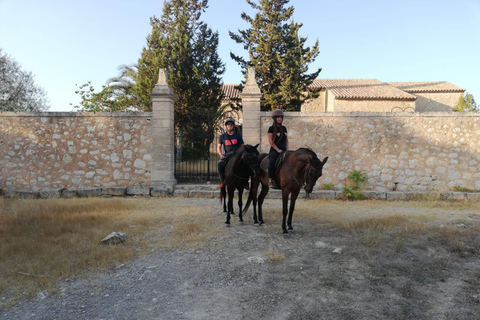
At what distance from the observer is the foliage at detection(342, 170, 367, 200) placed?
339 inches

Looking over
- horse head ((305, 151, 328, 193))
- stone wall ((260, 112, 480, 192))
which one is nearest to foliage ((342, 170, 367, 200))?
stone wall ((260, 112, 480, 192))

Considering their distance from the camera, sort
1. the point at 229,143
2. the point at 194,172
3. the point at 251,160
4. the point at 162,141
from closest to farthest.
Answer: the point at 251,160 < the point at 229,143 < the point at 162,141 < the point at 194,172

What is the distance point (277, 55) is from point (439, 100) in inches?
793

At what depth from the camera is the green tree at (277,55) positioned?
18.2 m

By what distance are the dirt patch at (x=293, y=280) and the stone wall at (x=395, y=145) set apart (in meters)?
3.42

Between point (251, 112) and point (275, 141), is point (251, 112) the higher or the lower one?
the higher one

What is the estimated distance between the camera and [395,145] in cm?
885

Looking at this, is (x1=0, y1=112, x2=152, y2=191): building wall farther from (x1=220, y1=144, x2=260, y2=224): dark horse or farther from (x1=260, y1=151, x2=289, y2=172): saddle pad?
(x1=260, y1=151, x2=289, y2=172): saddle pad

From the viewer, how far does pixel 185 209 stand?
707cm

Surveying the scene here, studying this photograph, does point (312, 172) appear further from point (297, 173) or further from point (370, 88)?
point (370, 88)

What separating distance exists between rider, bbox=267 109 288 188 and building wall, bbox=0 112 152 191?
4.75m

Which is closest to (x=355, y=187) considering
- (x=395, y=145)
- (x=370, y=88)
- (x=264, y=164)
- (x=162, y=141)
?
(x=395, y=145)

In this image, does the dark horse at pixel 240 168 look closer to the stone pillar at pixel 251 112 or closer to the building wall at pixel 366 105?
the stone pillar at pixel 251 112

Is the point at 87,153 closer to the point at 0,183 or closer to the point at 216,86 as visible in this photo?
the point at 0,183
